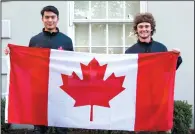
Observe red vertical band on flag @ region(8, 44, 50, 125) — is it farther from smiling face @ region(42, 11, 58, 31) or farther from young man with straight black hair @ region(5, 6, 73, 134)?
smiling face @ region(42, 11, 58, 31)

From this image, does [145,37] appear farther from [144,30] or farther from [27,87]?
[27,87]

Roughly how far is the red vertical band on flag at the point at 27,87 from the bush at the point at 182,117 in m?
2.86

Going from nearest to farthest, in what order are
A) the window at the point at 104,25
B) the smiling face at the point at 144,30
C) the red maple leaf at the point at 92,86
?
the smiling face at the point at 144,30
the red maple leaf at the point at 92,86
the window at the point at 104,25

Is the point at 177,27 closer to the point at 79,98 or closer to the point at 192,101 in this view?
the point at 192,101

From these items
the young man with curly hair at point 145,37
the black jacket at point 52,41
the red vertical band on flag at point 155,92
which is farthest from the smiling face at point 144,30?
the black jacket at point 52,41

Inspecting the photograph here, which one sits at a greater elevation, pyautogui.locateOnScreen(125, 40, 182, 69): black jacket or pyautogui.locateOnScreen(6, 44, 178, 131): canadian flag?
pyautogui.locateOnScreen(125, 40, 182, 69): black jacket

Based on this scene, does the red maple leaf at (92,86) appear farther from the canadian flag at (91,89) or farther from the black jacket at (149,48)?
the black jacket at (149,48)

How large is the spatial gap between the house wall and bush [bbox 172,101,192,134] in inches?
18.5

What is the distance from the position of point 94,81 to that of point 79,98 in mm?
274

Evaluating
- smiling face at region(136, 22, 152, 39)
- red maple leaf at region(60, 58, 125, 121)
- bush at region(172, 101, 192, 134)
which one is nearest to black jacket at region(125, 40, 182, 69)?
smiling face at region(136, 22, 152, 39)

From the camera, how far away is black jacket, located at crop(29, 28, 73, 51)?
222 inches

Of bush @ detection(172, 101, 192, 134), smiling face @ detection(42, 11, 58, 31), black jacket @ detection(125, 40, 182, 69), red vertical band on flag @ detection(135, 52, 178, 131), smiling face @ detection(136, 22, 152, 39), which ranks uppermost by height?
smiling face @ detection(42, 11, 58, 31)

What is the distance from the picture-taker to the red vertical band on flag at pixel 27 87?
5.61 m

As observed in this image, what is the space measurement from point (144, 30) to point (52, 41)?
1.11 m
